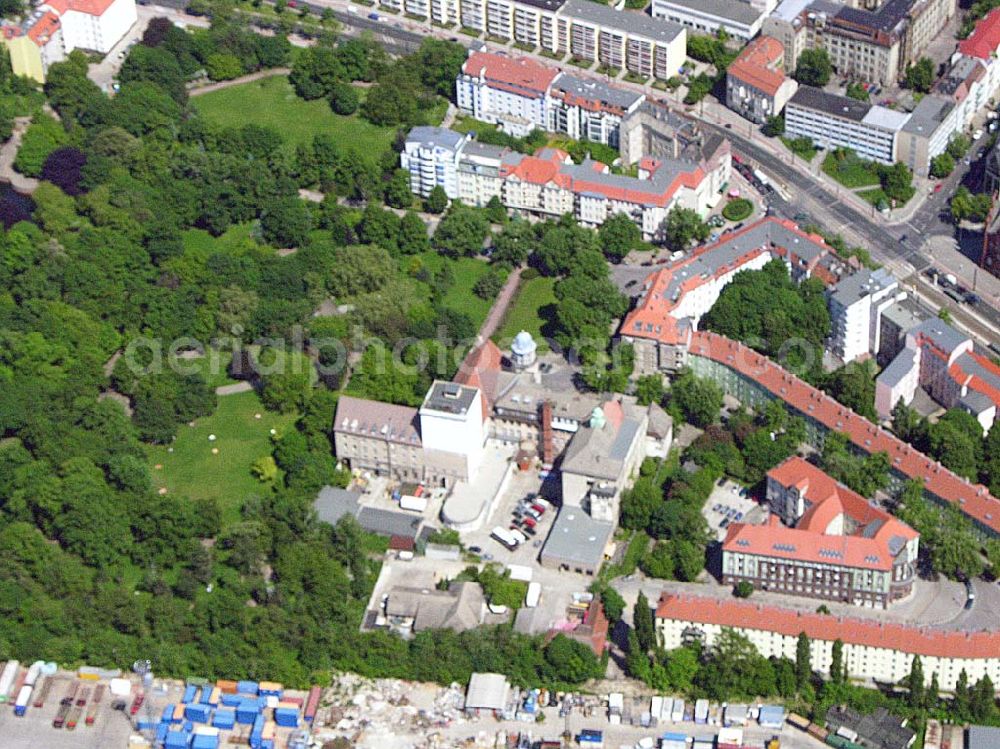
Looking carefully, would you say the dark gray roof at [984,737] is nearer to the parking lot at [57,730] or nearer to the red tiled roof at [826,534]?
the red tiled roof at [826,534]

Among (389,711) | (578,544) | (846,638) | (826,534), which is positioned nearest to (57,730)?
(389,711)

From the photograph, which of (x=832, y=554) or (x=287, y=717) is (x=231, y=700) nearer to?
(x=287, y=717)

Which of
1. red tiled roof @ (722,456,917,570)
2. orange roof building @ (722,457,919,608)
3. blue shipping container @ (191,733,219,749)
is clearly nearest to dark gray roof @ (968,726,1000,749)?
orange roof building @ (722,457,919,608)

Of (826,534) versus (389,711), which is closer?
(389,711)

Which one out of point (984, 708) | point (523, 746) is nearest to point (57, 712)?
point (523, 746)

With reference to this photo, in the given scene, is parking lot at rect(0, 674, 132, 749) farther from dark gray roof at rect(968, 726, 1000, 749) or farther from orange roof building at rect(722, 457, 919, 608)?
dark gray roof at rect(968, 726, 1000, 749)

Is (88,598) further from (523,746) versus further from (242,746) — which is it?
(523,746)

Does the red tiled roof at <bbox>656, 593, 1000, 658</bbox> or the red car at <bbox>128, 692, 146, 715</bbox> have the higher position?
the red tiled roof at <bbox>656, 593, 1000, 658</bbox>

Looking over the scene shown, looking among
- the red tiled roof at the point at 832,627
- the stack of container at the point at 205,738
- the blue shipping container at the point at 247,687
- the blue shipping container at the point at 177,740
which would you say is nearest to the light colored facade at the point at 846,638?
the red tiled roof at the point at 832,627
